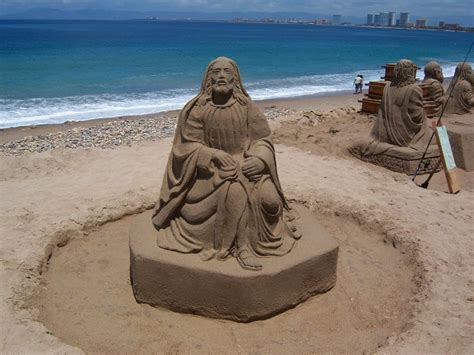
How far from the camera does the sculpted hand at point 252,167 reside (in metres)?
4.23

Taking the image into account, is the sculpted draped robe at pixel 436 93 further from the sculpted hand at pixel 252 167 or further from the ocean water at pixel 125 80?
the ocean water at pixel 125 80

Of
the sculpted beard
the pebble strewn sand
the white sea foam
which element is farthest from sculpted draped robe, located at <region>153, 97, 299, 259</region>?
the white sea foam

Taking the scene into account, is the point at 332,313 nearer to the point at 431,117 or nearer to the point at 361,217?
the point at 361,217

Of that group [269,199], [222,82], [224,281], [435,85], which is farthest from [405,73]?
[224,281]

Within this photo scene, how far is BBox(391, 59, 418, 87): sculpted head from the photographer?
842 centimetres

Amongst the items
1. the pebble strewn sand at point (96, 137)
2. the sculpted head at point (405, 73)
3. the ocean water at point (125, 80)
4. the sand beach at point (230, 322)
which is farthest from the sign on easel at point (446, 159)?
the ocean water at point (125, 80)

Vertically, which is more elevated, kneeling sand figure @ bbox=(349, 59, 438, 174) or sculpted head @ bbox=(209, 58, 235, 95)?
sculpted head @ bbox=(209, 58, 235, 95)

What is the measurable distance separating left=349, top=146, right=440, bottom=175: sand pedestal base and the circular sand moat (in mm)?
3548

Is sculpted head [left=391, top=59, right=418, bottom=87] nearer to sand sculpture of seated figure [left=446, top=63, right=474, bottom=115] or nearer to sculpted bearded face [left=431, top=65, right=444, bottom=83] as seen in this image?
sculpted bearded face [left=431, top=65, right=444, bottom=83]

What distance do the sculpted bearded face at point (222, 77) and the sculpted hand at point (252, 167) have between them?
655 mm

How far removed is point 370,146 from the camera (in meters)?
8.99

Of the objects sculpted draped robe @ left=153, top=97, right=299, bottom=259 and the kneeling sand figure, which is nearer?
sculpted draped robe @ left=153, top=97, right=299, bottom=259

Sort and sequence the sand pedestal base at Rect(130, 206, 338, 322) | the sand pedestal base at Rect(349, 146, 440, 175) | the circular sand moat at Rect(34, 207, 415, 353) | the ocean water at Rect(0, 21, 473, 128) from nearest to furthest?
the circular sand moat at Rect(34, 207, 415, 353), the sand pedestal base at Rect(130, 206, 338, 322), the sand pedestal base at Rect(349, 146, 440, 175), the ocean water at Rect(0, 21, 473, 128)

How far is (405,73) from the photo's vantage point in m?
8.45
